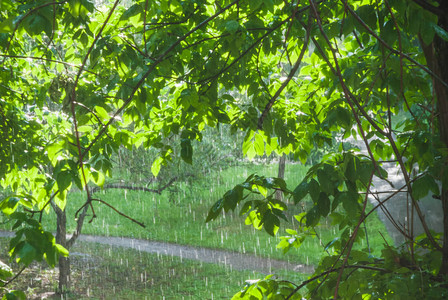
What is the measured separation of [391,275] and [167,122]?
1975 millimetres

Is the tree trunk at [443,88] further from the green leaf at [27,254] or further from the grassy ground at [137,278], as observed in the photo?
the grassy ground at [137,278]

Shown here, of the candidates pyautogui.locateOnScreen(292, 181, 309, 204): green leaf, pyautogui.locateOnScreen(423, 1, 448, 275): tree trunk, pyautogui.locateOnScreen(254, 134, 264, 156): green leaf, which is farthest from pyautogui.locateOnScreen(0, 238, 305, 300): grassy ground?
pyautogui.locateOnScreen(292, 181, 309, 204): green leaf

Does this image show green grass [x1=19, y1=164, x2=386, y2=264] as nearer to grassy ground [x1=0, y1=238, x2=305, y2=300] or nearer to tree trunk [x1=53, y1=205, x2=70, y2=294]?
grassy ground [x1=0, y1=238, x2=305, y2=300]

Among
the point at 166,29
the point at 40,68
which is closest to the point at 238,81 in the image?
the point at 166,29

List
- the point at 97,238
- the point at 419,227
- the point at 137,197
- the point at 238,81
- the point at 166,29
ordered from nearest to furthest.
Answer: the point at 166,29, the point at 238,81, the point at 419,227, the point at 97,238, the point at 137,197

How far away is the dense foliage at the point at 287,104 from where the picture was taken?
1.71 m

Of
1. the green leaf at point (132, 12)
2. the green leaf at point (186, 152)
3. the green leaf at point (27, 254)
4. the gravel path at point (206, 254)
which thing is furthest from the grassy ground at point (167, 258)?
the green leaf at point (27, 254)

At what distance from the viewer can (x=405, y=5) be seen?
1.81m

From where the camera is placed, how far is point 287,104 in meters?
3.46

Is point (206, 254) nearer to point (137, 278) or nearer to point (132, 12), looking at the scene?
point (137, 278)

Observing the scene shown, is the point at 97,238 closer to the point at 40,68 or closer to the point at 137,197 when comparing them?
the point at 137,197

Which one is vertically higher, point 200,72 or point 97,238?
point 200,72

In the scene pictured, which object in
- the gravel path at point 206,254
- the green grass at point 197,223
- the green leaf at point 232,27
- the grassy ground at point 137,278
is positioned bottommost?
the grassy ground at point 137,278

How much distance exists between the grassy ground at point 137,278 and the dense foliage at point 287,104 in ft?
25.4
